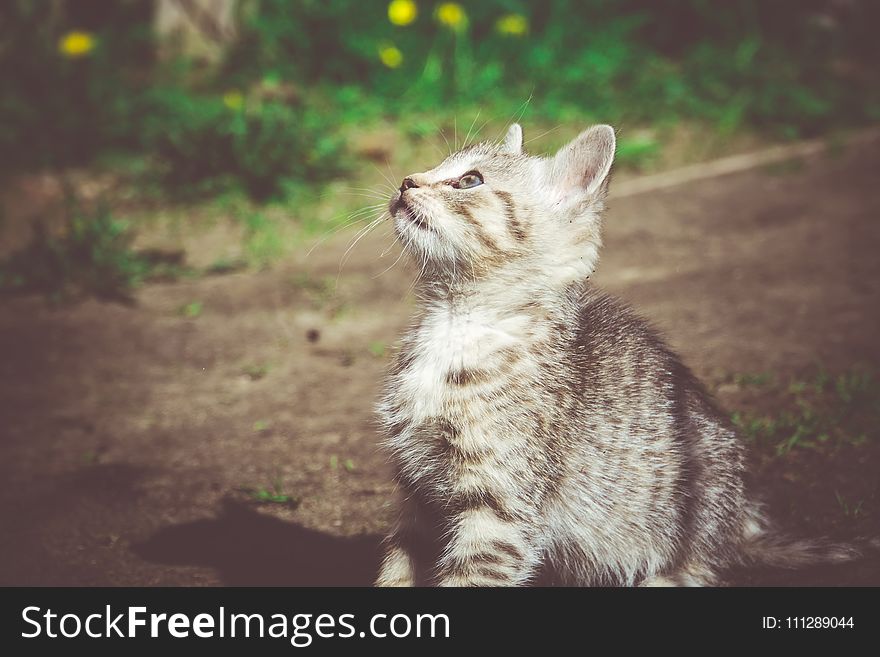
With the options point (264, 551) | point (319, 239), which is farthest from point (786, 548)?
point (319, 239)

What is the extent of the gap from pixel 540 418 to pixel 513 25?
226 inches

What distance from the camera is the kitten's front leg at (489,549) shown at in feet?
8.62

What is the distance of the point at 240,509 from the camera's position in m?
3.63

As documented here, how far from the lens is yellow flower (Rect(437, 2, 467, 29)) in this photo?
24.3ft

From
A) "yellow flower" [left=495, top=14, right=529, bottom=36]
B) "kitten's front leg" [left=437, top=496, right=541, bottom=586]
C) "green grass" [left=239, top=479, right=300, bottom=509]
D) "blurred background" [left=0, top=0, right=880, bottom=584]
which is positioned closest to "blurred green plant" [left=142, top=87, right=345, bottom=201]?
"blurred background" [left=0, top=0, right=880, bottom=584]

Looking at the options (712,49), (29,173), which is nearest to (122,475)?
(29,173)

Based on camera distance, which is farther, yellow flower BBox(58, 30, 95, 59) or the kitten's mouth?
yellow flower BBox(58, 30, 95, 59)

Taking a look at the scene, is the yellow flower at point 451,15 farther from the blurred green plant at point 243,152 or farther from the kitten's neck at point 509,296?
the kitten's neck at point 509,296

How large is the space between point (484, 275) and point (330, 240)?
11.2 feet

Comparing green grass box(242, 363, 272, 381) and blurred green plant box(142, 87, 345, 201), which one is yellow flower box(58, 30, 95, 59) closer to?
blurred green plant box(142, 87, 345, 201)

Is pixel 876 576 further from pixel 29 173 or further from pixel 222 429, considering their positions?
pixel 29 173

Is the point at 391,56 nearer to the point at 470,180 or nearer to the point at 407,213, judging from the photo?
the point at 470,180

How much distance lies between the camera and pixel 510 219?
9.59 ft

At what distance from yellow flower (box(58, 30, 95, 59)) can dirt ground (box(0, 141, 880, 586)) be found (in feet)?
8.31
